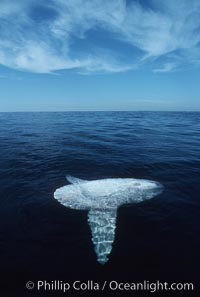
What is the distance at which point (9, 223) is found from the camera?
24.4 ft

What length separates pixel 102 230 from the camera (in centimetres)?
709

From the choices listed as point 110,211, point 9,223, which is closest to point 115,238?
point 110,211

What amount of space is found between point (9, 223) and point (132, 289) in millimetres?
4785

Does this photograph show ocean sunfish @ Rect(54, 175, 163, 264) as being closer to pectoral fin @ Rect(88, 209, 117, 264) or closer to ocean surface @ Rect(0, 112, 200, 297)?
pectoral fin @ Rect(88, 209, 117, 264)

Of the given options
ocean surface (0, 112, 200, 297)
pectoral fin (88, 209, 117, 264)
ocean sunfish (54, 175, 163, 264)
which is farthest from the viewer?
ocean sunfish (54, 175, 163, 264)

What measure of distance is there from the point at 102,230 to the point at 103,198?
2.07m

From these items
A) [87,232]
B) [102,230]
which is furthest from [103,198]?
[87,232]

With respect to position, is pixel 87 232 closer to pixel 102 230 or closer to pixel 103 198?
pixel 102 230

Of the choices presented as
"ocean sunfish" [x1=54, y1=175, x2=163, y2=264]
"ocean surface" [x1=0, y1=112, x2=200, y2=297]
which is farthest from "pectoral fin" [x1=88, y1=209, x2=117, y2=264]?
"ocean surface" [x1=0, y1=112, x2=200, y2=297]

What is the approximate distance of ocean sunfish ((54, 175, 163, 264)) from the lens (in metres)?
6.75

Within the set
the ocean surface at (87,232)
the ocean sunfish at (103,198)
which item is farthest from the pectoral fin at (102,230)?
the ocean surface at (87,232)

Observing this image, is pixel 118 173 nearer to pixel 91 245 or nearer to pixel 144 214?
pixel 144 214

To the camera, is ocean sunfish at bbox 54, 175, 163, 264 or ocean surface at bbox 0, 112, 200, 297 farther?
ocean sunfish at bbox 54, 175, 163, 264

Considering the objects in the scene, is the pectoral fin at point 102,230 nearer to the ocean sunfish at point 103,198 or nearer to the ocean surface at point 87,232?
the ocean sunfish at point 103,198
